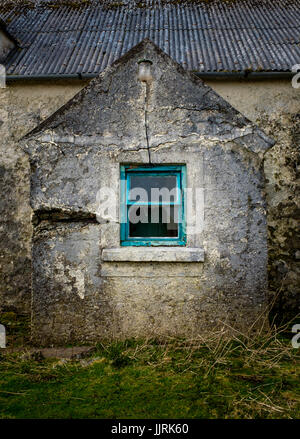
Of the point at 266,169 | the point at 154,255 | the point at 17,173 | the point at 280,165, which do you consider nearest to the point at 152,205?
the point at 154,255

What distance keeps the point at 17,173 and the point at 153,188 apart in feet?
9.90

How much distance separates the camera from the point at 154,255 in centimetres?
443

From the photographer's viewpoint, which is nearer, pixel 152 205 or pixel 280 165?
pixel 152 205

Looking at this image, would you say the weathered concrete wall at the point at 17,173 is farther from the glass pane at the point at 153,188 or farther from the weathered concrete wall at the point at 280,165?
the weathered concrete wall at the point at 280,165

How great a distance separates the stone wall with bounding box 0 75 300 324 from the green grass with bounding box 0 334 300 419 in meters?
2.02

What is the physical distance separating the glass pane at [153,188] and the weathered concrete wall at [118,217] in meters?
0.26

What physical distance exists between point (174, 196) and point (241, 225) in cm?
91

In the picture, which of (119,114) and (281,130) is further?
(281,130)

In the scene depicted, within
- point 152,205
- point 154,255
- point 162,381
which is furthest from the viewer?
point 152,205

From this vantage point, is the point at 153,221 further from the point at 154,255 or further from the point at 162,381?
the point at 162,381

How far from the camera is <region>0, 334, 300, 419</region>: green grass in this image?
9.67 ft
